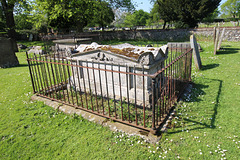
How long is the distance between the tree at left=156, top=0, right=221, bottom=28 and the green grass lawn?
20.3m

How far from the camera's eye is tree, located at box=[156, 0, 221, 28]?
21.8 metres

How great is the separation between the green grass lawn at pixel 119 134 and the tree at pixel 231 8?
70198 mm

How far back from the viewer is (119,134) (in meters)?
3.44

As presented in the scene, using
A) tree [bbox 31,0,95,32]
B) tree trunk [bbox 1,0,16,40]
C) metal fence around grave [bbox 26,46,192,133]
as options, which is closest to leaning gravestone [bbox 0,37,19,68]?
metal fence around grave [bbox 26,46,192,133]

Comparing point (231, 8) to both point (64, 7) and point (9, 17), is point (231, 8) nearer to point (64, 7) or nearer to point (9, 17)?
point (64, 7)

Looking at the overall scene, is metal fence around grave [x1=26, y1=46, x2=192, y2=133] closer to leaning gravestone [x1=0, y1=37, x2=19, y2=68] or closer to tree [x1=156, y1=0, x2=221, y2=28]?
leaning gravestone [x1=0, y1=37, x2=19, y2=68]

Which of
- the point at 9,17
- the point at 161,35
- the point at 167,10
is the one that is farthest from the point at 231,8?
the point at 9,17

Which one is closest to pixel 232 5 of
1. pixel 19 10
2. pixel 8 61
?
pixel 19 10

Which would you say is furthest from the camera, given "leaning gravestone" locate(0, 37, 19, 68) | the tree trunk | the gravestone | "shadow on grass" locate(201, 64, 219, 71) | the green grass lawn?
the tree trunk

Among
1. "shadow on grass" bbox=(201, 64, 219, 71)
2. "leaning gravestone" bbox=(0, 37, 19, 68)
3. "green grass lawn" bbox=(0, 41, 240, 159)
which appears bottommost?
"green grass lawn" bbox=(0, 41, 240, 159)

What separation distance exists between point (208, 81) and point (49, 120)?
5563mm

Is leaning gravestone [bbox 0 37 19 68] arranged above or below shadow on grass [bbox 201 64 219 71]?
above

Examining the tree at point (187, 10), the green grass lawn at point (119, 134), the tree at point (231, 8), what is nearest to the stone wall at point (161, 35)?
the tree at point (187, 10)

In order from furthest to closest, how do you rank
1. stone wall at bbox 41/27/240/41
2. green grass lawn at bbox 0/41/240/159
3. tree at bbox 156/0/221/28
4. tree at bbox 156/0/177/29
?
tree at bbox 156/0/177/29 → tree at bbox 156/0/221/28 → stone wall at bbox 41/27/240/41 → green grass lawn at bbox 0/41/240/159
